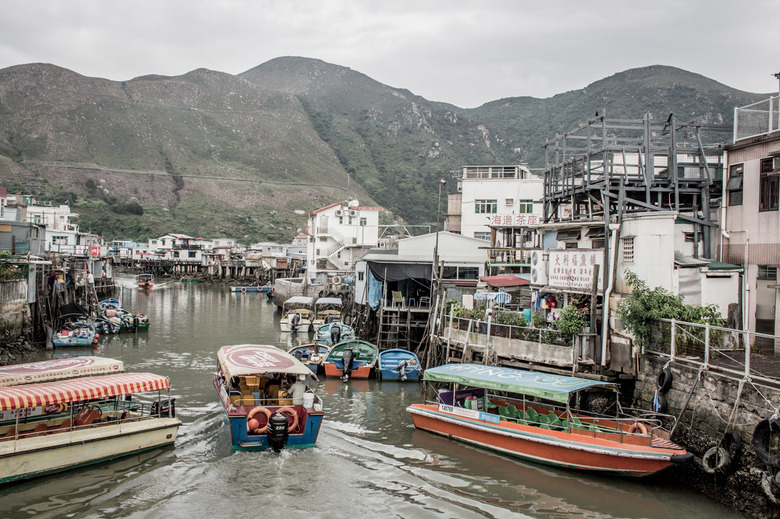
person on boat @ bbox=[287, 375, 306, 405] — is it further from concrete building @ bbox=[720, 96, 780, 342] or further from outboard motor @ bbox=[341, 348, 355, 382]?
concrete building @ bbox=[720, 96, 780, 342]

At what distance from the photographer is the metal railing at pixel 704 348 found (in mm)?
14906

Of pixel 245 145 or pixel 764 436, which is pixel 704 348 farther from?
pixel 245 145

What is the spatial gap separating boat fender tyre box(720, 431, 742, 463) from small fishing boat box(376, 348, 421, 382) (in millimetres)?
14880

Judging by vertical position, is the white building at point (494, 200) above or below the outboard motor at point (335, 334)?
above

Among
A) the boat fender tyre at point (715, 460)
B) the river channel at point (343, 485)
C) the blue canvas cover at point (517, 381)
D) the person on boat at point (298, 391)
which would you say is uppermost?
the blue canvas cover at point (517, 381)

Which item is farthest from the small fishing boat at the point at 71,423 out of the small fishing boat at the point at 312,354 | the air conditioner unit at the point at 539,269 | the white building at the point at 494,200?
the white building at the point at 494,200

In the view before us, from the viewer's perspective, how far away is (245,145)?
156 m

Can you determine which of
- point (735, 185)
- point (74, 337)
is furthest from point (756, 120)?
point (74, 337)

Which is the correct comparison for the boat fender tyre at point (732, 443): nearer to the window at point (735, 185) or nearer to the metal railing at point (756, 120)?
the window at point (735, 185)

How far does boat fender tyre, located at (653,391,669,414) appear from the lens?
15.4m

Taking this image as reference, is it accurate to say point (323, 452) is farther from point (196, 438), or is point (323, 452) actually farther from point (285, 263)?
point (285, 263)

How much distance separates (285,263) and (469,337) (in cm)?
6796

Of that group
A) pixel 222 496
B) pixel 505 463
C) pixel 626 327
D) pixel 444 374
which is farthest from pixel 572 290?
pixel 222 496

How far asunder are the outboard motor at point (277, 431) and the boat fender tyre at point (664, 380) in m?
10.6
